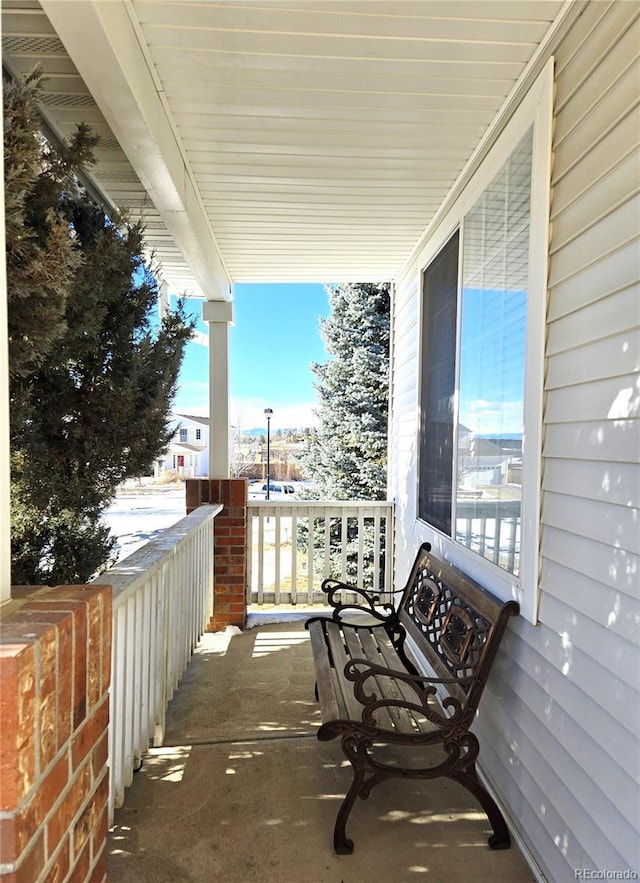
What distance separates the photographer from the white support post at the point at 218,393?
378 centimetres

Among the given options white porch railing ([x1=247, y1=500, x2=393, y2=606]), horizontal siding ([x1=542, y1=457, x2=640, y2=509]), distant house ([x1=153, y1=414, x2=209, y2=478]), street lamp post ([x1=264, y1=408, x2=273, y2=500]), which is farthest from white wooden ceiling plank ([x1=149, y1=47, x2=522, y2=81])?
street lamp post ([x1=264, y1=408, x2=273, y2=500])

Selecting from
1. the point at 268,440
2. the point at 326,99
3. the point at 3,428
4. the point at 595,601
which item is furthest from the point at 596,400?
the point at 268,440

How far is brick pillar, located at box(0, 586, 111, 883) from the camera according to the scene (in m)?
0.73

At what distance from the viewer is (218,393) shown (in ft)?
12.5

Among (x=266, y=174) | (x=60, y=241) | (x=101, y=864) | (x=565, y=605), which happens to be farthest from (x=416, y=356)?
(x=101, y=864)

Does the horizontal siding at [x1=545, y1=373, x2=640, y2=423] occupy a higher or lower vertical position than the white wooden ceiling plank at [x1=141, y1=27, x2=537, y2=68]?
lower

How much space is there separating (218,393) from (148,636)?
218 centimetres

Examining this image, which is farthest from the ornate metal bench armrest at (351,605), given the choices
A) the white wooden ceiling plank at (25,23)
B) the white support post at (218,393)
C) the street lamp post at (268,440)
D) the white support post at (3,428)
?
the street lamp post at (268,440)

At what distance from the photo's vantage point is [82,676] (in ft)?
3.05

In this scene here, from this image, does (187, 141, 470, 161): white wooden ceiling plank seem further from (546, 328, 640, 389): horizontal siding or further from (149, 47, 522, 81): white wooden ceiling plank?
(546, 328, 640, 389): horizontal siding

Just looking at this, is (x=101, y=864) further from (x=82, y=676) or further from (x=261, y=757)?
(x=261, y=757)

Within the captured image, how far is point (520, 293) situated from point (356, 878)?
2146mm

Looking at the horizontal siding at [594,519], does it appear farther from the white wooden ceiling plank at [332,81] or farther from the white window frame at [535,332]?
the white wooden ceiling plank at [332,81]

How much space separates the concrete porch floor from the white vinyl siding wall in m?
0.27
